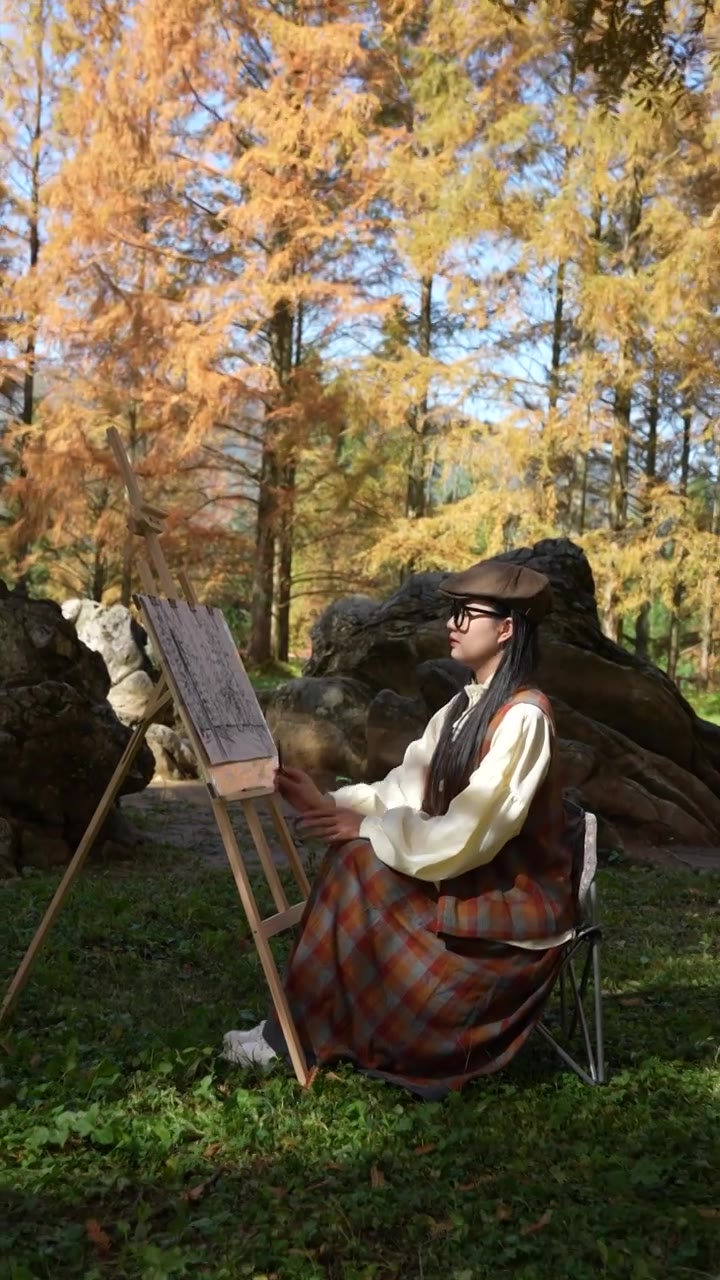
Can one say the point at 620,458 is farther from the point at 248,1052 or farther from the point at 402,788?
the point at 248,1052

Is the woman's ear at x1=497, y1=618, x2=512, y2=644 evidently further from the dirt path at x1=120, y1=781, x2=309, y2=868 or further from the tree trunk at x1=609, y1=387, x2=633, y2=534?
the tree trunk at x1=609, y1=387, x2=633, y2=534

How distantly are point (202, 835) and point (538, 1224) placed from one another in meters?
5.79

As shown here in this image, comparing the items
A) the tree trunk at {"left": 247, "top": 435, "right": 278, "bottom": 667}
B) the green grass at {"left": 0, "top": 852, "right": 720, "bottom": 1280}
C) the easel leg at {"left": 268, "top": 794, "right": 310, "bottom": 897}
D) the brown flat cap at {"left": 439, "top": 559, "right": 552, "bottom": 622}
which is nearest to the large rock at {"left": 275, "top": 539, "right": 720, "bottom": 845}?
the green grass at {"left": 0, "top": 852, "right": 720, "bottom": 1280}

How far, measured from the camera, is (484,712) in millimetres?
3453

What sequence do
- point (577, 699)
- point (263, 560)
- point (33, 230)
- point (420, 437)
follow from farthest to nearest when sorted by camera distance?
point (33, 230) < point (263, 560) < point (420, 437) < point (577, 699)

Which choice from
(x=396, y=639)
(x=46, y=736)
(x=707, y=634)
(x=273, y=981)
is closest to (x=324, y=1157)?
(x=273, y=981)

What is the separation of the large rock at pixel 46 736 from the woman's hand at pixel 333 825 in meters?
3.56

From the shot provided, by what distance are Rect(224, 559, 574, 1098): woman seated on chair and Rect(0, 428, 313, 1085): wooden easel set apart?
140mm

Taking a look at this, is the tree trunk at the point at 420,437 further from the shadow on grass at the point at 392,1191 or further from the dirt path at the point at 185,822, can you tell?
the shadow on grass at the point at 392,1191

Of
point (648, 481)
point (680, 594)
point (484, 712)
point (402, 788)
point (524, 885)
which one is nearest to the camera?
point (524, 885)

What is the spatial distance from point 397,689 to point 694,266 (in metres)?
7.31

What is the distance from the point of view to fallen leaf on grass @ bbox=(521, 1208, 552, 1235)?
8.32 feet

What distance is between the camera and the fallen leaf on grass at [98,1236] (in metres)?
2.49

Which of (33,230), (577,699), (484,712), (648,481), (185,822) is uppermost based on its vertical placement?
(33,230)
